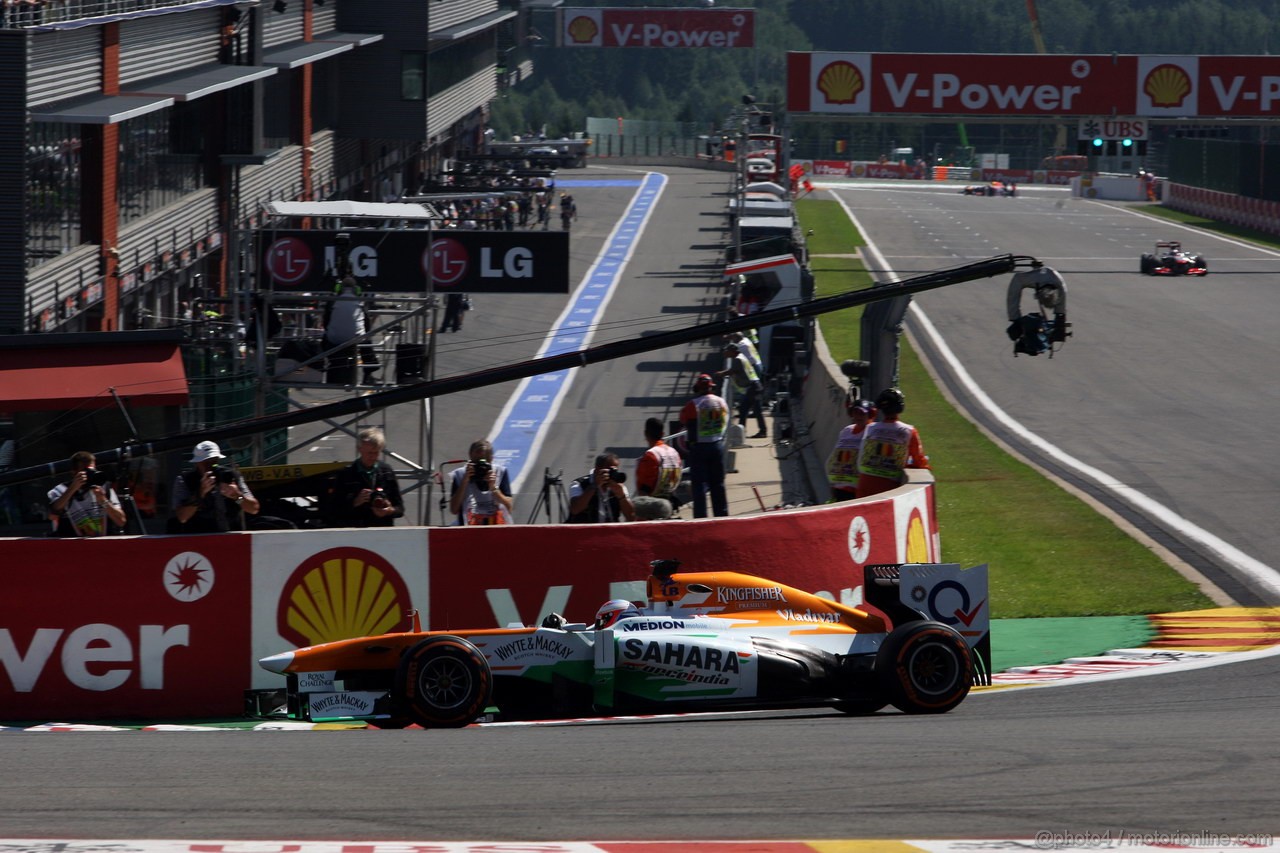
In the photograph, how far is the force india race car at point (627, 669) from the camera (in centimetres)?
890

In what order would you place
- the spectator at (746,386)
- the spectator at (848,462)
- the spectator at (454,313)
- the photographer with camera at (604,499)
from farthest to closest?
the spectator at (454,313) → the spectator at (746,386) → the spectator at (848,462) → the photographer with camera at (604,499)

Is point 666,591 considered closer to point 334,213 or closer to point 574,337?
point 334,213

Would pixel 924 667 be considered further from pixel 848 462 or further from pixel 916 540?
pixel 848 462

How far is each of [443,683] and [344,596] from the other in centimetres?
186

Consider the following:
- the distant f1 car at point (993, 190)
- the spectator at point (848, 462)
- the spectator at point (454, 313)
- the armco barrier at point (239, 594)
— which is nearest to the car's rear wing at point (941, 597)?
the armco barrier at point (239, 594)

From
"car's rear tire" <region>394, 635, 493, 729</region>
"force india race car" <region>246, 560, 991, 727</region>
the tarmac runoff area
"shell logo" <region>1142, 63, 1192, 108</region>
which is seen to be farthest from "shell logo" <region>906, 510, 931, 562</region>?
"shell logo" <region>1142, 63, 1192, 108</region>

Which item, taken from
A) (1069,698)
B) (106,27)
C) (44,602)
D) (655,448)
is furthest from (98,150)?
(1069,698)

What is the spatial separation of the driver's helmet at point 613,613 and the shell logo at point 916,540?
140 inches

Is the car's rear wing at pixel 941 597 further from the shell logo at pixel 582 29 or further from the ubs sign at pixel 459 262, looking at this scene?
the shell logo at pixel 582 29

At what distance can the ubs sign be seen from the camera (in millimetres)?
18516

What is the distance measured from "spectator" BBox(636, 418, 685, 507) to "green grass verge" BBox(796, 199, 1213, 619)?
9.81 feet

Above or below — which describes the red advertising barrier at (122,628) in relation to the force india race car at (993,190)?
below

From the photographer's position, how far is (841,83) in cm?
4959

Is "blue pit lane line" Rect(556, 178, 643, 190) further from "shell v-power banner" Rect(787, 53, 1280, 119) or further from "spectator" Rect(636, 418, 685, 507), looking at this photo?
"spectator" Rect(636, 418, 685, 507)
